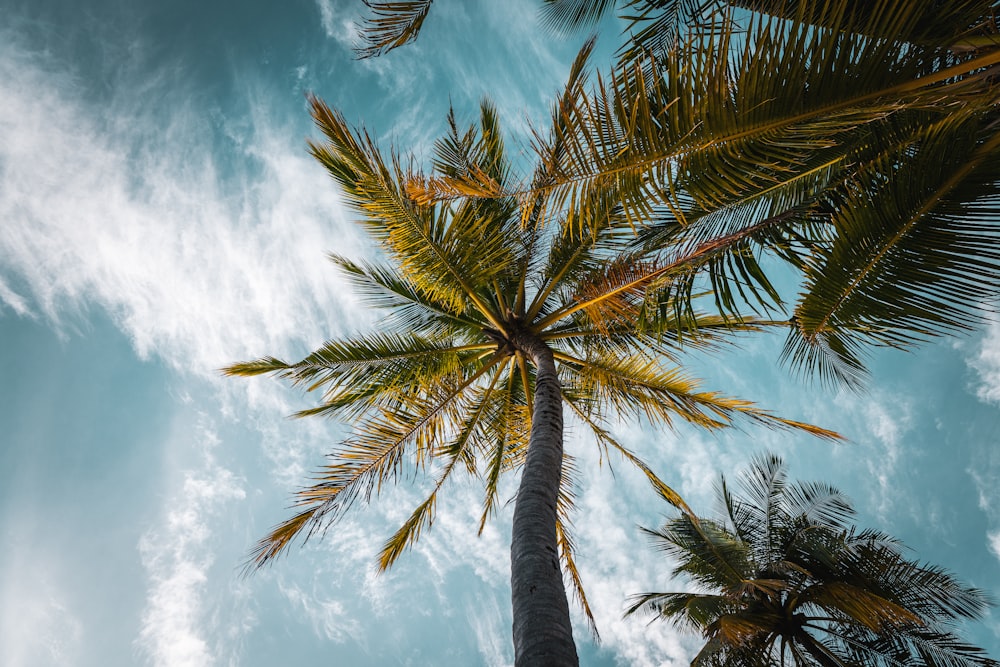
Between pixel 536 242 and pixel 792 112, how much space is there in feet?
14.6

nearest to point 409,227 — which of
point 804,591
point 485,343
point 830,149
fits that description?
point 485,343

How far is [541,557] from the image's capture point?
3.73 m

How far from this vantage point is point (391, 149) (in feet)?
18.5

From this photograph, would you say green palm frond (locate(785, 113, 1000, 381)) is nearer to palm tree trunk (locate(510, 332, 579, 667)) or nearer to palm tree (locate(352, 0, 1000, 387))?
palm tree (locate(352, 0, 1000, 387))

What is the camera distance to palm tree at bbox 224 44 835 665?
591 cm

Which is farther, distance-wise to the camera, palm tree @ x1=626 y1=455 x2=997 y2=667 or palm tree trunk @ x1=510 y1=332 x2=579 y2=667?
palm tree @ x1=626 y1=455 x2=997 y2=667

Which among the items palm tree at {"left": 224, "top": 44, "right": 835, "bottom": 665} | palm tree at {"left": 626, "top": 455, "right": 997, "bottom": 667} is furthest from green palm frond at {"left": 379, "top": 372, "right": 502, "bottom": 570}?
palm tree at {"left": 626, "top": 455, "right": 997, "bottom": 667}

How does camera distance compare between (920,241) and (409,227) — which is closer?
(920,241)

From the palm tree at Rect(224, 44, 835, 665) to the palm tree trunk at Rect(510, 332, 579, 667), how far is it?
4cm

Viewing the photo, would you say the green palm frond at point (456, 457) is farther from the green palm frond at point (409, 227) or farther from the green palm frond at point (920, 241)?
the green palm frond at point (920, 241)

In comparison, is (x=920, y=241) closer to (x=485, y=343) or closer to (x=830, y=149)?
(x=830, y=149)

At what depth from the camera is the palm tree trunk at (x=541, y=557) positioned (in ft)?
9.85

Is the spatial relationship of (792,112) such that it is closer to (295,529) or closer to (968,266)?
(968,266)

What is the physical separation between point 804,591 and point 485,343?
22.3 ft
